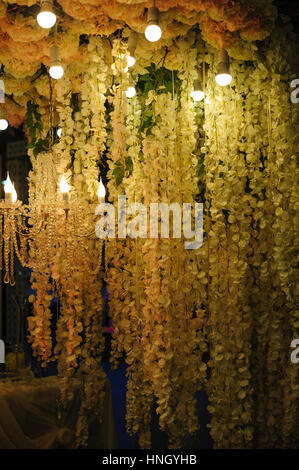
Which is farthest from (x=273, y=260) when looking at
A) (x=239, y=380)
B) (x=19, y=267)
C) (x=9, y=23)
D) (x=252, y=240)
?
(x=19, y=267)

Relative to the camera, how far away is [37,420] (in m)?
2.76

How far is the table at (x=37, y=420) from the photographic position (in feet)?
8.77

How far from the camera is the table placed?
2674 millimetres

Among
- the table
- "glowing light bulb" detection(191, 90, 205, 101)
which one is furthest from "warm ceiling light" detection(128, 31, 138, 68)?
the table

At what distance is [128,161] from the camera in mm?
2568

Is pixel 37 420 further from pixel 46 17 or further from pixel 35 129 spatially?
pixel 46 17

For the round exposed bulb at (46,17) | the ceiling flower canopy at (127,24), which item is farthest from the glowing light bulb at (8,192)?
the round exposed bulb at (46,17)

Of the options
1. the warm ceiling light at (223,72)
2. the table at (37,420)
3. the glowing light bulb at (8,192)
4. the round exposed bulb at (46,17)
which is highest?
the round exposed bulb at (46,17)

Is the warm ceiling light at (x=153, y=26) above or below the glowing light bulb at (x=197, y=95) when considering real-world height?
below

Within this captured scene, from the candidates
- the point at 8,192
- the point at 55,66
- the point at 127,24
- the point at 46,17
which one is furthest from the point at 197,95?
the point at 8,192

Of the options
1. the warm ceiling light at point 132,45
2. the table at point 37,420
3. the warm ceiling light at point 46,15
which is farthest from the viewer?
the table at point 37,420

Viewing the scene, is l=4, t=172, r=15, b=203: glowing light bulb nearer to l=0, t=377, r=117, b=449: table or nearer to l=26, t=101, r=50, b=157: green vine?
l=26, t=101, r=50, b=157: green vine

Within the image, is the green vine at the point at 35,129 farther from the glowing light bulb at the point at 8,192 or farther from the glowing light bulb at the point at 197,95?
the glowing light bulb at the point at 197,95
